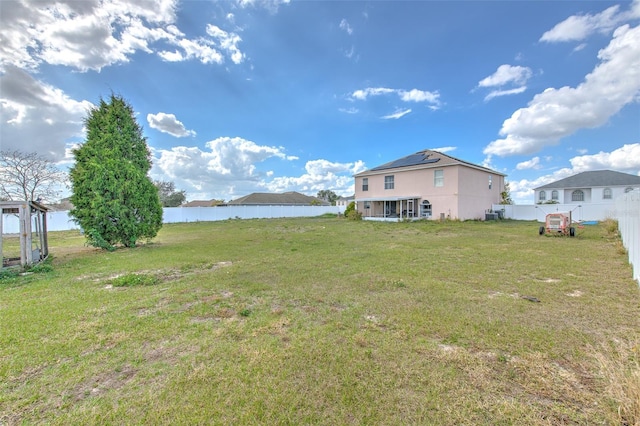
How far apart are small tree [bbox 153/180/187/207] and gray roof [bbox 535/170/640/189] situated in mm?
63479

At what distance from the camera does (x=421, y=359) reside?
9.25ft

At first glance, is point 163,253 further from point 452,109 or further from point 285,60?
point 452,109

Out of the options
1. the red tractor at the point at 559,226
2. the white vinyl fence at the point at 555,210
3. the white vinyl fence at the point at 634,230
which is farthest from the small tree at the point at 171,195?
the white vinyl fence at the point at 634,230

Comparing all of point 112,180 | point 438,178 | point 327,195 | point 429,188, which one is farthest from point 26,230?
point 327,195

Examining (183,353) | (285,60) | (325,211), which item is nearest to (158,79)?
(285,60)

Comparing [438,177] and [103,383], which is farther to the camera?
[438,177]

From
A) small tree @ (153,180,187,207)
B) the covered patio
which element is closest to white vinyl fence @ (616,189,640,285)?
the covered patio

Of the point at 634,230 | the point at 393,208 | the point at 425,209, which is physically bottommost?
the point at 634,230

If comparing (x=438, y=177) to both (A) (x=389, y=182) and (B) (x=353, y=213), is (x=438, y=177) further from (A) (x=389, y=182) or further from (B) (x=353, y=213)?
(B) (x=353, y=213)

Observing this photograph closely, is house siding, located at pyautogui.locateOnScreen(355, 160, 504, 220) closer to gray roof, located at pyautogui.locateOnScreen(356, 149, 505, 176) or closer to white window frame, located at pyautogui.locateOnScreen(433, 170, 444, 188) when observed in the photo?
white window frame, located at pyautogui.locateOnScreen(433, 170, 444, 188)

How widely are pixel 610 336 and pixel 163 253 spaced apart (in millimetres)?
11835

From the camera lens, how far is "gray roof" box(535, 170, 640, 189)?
3005 cm

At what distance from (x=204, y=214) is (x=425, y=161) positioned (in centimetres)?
2545

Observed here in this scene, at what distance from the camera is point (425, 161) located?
77.8ft
